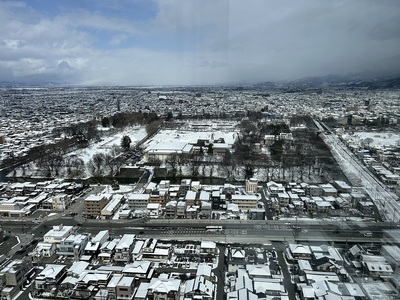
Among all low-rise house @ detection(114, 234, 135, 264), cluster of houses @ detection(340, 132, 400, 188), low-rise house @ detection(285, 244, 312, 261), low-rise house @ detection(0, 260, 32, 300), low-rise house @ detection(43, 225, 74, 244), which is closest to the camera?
low-rise house @ detection(0, 260, 32, 300)

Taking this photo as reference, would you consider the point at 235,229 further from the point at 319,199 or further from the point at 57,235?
the point at 57,235

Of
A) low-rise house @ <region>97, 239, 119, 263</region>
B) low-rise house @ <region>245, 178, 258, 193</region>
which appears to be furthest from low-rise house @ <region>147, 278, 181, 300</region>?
low-rise house @ <region>245, 178, 258, 193</region>

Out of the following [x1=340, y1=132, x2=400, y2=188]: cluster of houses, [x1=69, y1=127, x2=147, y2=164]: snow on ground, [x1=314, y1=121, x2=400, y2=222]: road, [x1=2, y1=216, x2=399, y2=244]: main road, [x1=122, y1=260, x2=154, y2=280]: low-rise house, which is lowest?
[x1=2, y1=216, x2=399, y2=244]: main road

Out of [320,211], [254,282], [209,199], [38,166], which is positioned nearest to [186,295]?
[254,282]

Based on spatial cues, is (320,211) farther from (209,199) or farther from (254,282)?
(254,282)

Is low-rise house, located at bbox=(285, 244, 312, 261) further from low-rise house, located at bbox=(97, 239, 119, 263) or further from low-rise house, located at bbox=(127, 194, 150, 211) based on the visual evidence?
low-rise house, located at bbox=(127, 194, 150, 211)

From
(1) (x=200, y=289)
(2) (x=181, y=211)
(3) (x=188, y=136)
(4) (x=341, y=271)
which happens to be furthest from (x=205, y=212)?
(3) (x=188, y=136)

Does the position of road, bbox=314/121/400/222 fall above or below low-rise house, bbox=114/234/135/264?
above
